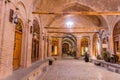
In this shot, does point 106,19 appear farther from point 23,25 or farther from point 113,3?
point 23,25

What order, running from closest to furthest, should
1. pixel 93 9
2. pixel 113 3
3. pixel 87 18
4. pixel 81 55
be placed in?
1. pixel 113 3
2. pixel 93 9
3. pixel 87 18
4. pixel 81 55

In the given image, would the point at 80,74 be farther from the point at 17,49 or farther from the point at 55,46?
the point at 55,46

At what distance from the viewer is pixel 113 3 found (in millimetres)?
13391

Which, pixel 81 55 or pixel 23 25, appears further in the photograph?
pixel 81 55

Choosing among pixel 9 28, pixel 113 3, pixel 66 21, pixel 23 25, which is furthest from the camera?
pixel 66 21

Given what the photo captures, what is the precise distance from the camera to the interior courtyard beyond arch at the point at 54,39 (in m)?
5.43

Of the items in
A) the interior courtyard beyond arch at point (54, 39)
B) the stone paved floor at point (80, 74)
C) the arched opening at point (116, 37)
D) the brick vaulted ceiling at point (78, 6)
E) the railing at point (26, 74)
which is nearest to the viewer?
the railing at point (26, 74)

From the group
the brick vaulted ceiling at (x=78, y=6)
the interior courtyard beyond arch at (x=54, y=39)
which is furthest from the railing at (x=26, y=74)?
the brick vaulted ceiling at (x=78, y=6)

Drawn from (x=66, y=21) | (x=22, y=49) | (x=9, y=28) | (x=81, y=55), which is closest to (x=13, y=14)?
(x=9, y=28)

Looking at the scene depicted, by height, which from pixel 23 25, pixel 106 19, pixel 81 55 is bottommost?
pixel 81 55

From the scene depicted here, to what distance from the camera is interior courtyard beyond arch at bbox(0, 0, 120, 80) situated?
5.43 meters

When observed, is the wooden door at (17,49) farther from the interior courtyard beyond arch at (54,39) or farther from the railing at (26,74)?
the railing at (26,74)

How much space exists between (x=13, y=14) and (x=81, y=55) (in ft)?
71.2

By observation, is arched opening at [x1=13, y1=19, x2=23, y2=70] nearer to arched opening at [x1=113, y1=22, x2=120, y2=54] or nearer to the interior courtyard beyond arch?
the interior courtyard beyond arch
